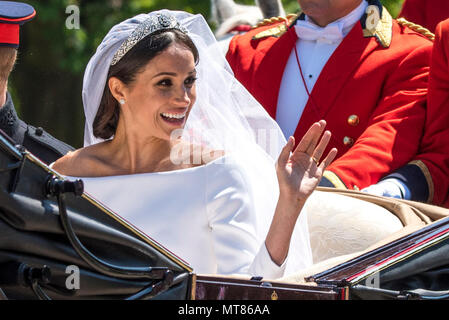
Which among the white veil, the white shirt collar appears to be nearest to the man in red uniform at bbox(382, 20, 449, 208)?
the white shirt collar

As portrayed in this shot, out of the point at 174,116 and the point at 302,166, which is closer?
the point at 302,166

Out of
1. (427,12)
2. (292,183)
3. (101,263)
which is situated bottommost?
(101,263)

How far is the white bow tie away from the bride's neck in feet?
3.35

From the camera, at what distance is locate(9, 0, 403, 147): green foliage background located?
700cm

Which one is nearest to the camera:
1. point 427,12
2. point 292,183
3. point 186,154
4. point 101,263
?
point 101,263

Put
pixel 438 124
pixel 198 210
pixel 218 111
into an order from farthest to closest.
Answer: pixel 438 124 < pixel 218 111 < pixel 198 210

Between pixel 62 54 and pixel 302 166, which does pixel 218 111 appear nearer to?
pixel 302 166

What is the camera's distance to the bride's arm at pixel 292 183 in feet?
7.32

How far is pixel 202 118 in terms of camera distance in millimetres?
2734

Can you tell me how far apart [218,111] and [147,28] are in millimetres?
324

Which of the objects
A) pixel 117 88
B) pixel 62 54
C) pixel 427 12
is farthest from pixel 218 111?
pixel 62 54

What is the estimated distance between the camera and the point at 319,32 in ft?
11.3

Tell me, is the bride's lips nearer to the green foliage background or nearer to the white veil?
the white veil

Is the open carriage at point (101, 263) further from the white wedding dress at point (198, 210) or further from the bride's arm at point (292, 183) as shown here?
the white wedding dress at point (198, 210)
